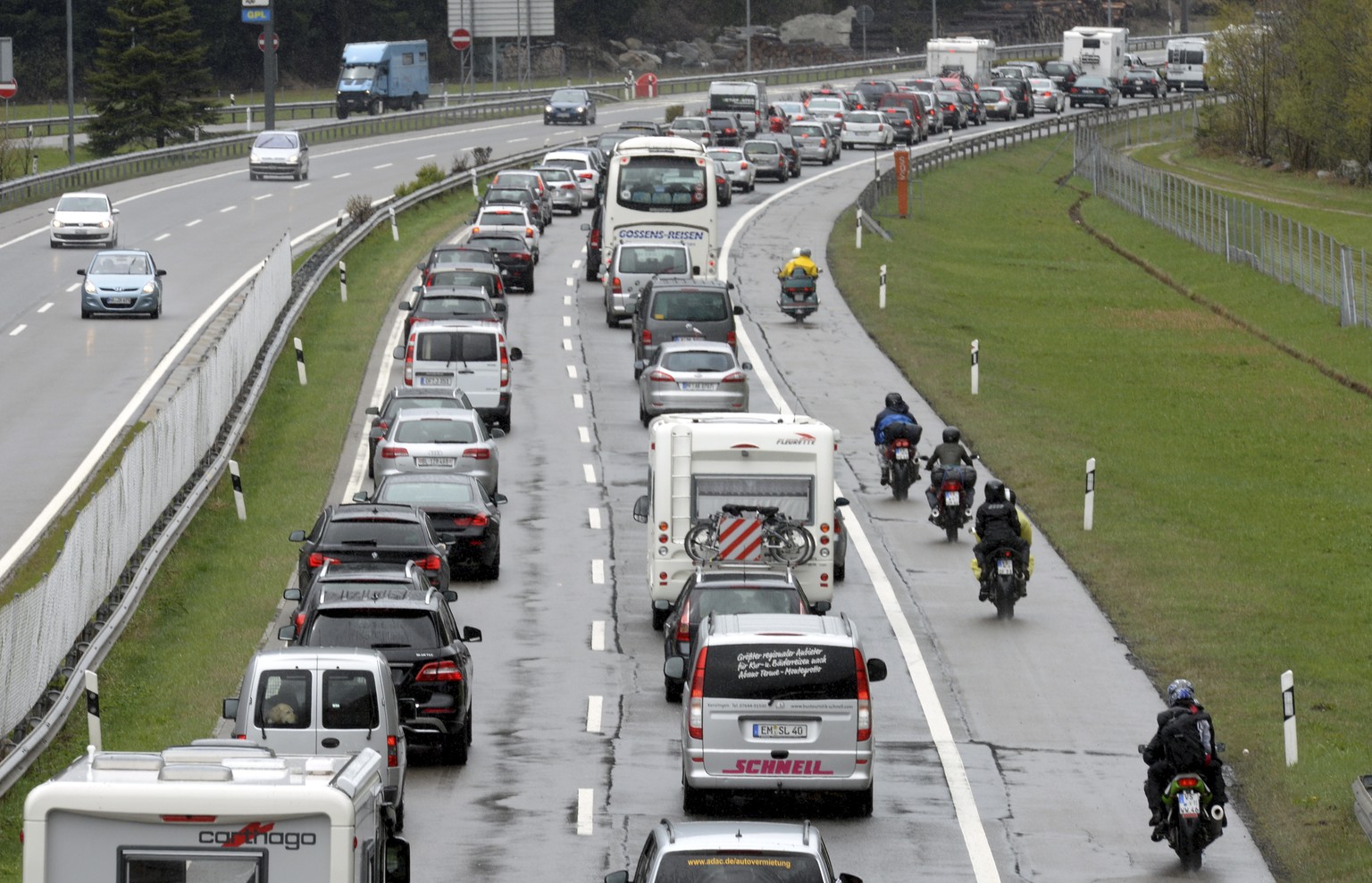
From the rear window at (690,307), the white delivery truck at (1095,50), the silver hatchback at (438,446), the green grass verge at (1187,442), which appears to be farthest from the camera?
the white delivery truck at (1095,50)

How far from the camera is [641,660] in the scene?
23.5 meters

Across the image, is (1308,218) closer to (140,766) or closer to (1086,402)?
(1086,402)

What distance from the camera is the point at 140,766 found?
10867 mm

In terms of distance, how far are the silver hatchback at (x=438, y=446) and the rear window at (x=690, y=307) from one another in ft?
35.6

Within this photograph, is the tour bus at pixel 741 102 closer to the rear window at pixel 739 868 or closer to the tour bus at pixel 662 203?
the tour bus at pixel 662 203

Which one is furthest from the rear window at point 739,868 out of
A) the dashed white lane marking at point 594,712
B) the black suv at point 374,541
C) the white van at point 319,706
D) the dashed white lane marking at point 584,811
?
the black suv at point 374,541

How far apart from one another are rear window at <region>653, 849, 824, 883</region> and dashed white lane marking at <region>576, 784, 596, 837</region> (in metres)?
5.55

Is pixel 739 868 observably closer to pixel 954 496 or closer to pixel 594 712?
pixel 594 712

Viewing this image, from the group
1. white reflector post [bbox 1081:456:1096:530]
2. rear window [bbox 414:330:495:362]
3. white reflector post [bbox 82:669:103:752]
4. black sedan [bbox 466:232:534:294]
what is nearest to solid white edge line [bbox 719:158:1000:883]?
white reflector post [bbox 1081:456:1096:530]

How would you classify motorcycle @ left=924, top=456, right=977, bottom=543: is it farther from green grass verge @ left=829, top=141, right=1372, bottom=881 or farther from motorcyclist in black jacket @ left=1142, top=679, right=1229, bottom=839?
motorcyclist in black jacket @ left=1142, top=679, right=1229, bottom=839

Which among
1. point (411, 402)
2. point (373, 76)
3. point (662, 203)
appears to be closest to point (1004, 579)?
point (411, 402)

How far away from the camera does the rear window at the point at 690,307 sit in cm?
4041

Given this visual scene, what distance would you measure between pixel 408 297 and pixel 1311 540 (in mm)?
24672

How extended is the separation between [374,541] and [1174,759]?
1022cm
